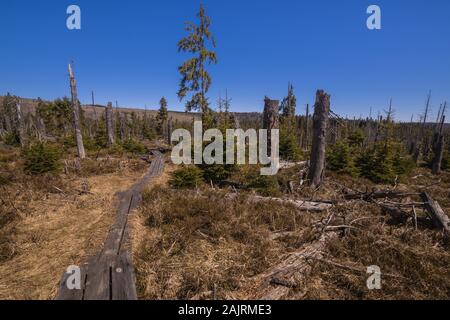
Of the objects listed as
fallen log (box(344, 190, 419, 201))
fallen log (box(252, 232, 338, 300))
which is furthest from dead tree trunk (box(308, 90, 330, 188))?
fallen log (box(252, 232, 338, 300))

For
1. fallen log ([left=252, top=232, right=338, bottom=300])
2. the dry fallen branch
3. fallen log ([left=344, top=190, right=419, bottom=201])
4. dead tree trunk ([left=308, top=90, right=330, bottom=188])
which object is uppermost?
dead tree trunk ([left=308, top=90, right=330, bottom=188])

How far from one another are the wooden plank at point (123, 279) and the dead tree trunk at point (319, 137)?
8.59 metres

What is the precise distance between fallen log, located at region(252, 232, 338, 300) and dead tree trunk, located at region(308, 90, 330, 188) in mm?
6008

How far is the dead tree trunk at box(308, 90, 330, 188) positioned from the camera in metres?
10.2

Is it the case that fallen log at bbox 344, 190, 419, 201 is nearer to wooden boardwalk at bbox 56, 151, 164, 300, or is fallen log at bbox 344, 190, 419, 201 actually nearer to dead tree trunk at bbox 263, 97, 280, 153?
dead tree trunk at bbox 263, 97, 280, 153

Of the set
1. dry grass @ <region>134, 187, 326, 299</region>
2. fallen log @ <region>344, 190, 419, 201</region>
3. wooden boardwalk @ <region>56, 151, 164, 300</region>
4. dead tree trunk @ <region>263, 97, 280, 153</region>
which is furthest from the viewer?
dead tree trunk @ <region>263, 97, 280, 153</region>

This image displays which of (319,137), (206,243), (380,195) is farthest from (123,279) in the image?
(319,137)

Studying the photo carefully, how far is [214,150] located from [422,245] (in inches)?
338

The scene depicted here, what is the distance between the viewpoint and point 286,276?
4250 millimetres

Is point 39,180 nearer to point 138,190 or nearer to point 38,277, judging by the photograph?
point 138,190

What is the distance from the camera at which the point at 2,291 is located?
12.5ft

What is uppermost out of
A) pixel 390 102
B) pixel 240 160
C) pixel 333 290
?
pixel 390 102

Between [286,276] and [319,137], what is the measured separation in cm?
776
